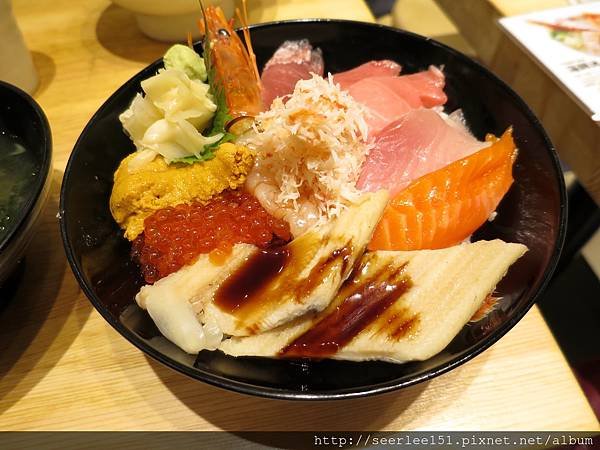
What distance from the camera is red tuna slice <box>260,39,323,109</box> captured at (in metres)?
1.53

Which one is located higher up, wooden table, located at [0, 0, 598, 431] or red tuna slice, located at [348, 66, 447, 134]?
red tuna slice, located at [348, 66, 447, 134]

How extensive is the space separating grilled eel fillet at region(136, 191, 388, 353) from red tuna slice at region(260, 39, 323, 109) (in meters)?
0.59

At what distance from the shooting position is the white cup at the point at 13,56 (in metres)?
1.59

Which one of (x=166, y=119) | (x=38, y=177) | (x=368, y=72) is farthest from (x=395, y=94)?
(x=38, y=177)

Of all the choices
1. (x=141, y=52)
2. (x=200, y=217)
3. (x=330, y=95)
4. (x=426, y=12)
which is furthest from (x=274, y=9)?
(x=200, y=217)

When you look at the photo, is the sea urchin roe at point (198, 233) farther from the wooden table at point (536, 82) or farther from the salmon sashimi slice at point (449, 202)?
the wooden table at point (536, 82)

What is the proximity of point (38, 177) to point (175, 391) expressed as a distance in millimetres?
573

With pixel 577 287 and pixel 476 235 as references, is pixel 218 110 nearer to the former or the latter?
pixel 476 235

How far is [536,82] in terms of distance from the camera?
1.79 meters

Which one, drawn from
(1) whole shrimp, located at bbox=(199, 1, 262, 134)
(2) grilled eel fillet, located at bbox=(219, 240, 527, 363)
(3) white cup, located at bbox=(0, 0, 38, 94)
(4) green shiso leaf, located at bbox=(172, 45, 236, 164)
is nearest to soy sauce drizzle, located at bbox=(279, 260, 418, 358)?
(2) grilled eel fillet, located at bbox=(219, 240, 527, 363)

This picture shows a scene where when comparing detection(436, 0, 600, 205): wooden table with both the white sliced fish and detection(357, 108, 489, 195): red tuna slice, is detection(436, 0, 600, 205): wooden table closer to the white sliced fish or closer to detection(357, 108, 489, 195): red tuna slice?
detection(357, 108, 489, 195): red tuna slice

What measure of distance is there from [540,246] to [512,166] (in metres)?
0.27

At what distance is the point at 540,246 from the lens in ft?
3.53

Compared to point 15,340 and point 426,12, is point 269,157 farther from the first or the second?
point 426,12
